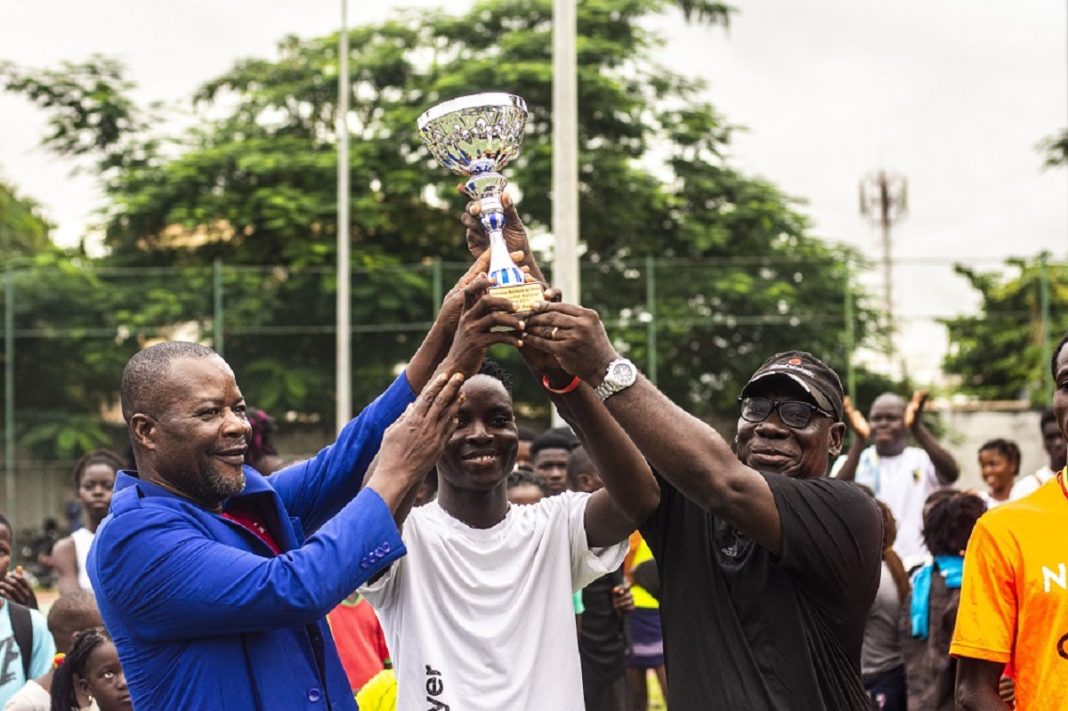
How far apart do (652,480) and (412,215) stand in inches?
722

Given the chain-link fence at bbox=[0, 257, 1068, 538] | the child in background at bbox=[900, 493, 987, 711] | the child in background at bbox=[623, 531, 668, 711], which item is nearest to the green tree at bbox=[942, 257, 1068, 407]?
the chain-link fence at bbox=[0, 257, 1068, 538]

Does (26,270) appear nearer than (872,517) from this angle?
No

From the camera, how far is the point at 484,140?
12.6 ft

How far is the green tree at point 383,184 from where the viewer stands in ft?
62.2

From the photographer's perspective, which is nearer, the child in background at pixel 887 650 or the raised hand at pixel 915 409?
the child in background at pixel 887 650

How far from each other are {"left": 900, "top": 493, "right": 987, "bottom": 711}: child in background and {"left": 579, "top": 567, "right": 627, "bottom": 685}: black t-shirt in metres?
1.40

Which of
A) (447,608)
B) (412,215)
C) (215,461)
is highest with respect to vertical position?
(412,215)

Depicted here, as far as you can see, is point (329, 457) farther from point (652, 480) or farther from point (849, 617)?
point (849, 617)

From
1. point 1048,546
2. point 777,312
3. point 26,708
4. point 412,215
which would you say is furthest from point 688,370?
point 1048,546

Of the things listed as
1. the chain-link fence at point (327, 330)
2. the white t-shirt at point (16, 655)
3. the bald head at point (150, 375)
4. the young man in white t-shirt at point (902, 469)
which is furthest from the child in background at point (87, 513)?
the chain-link fence at point (327, 330)

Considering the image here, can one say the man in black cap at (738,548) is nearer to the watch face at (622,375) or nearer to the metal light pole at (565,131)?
the watch face at (622,375)

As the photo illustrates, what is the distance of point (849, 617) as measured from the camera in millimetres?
3338

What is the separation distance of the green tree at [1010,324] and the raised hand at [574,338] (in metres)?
14.7

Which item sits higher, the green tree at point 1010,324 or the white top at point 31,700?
the green tree at point 1010,324
